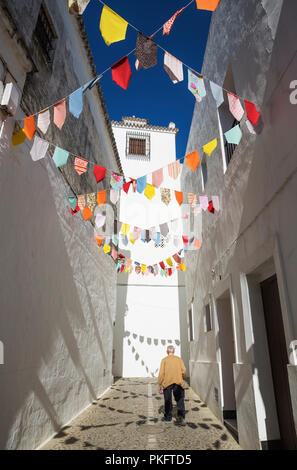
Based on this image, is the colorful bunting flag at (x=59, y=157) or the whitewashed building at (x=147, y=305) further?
the whitewashed building at (x=147, y=305)

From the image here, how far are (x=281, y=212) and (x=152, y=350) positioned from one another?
10498mm

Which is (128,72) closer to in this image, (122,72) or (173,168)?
(122,72)

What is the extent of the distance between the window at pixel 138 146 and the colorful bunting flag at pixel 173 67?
1245 cm

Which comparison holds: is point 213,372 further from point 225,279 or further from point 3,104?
point 3,104

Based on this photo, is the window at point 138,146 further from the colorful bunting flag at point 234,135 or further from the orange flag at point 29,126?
the orange flag at point 29,126

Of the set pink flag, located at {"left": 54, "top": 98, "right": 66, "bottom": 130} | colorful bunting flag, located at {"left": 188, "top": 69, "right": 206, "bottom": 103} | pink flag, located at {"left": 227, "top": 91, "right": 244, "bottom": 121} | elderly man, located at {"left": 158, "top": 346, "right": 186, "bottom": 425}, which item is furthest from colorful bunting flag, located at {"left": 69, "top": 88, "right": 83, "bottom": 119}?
elderly man, located at {"left": 158, "top": 346, "right": 186, "bottom": 425}

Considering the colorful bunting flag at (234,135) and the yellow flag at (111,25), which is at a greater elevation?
the yellow flag at (111,25)

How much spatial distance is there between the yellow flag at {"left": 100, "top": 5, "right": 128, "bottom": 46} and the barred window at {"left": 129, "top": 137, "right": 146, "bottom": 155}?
1310 cm

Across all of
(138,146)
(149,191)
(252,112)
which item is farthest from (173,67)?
(138,146)

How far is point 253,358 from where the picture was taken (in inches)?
149

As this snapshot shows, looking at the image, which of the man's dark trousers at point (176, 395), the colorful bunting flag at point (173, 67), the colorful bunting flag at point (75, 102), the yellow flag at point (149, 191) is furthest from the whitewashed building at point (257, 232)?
the colorful bunting flag at point (75, 102)

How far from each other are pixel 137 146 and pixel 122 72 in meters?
13.3

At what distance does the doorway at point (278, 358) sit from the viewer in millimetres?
3336
